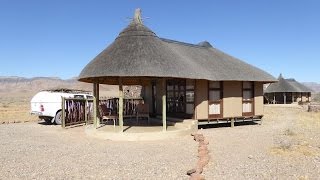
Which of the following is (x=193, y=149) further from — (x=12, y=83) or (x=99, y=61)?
(x=12, y=83)

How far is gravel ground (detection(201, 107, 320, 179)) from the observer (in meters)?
8.20

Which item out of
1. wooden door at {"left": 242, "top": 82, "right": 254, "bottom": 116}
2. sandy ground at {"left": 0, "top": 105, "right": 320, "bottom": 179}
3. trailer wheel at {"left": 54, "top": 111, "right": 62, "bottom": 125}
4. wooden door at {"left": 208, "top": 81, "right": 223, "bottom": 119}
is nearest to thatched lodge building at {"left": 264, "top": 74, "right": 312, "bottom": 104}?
wooden door at {"left": 242, "top": 82, "right": 254, "bottom": 116}

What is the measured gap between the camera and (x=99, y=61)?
15.1m

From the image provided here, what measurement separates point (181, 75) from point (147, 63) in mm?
1430

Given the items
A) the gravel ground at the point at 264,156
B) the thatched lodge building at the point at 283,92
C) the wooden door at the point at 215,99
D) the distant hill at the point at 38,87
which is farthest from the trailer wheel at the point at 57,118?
the distant hill at the point at 38,87

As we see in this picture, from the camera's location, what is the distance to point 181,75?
14320mm

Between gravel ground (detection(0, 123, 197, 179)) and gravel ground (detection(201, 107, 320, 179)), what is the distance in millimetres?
797

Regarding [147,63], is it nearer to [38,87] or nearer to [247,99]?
[247,99]

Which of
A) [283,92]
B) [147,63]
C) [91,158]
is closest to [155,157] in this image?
[91,158]

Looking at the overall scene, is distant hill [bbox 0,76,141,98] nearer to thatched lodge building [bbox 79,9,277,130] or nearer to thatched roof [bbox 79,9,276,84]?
thatched lodge building [bbox 79,9,277,130]

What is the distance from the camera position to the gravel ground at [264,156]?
820cm

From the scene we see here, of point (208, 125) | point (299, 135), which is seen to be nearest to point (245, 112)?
point (208, 125)

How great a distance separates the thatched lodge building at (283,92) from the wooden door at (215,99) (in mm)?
32840

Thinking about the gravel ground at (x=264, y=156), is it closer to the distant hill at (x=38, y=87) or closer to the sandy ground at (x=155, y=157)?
the sandy ground at (x=155, y=157)
